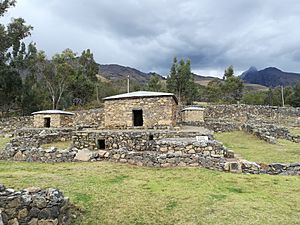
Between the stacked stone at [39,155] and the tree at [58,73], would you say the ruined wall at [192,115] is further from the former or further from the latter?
the tree at [58,73]

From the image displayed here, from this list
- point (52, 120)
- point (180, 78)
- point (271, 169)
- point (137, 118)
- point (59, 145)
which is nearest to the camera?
point (271, 169)

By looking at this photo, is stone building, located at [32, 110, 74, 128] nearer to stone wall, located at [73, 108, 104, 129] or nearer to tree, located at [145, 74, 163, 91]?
stone wall, located at [73, 108, 104, 129]

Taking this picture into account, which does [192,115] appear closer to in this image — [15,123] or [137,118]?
[137,118]

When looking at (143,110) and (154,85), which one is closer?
(143,110)

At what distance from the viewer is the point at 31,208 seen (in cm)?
414

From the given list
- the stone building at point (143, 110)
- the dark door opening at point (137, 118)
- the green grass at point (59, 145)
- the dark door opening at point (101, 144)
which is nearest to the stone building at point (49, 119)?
the green grass at point (59, 145)

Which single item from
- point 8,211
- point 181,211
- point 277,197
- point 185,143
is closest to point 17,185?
point 8,211

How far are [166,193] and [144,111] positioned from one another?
9.72 metres

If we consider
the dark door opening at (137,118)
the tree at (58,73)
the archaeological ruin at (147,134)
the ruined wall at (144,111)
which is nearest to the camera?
the archaeological ruin at (147,134)

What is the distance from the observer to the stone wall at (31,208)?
157 inches

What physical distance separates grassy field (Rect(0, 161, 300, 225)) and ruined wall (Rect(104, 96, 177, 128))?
716cm

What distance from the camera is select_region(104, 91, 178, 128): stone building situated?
49.2 feet

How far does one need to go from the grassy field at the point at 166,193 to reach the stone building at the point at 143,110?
23.5ft

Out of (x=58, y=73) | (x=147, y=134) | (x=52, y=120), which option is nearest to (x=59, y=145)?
(x=147, y=134)
